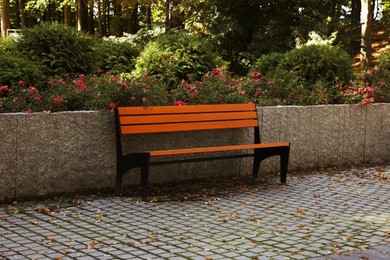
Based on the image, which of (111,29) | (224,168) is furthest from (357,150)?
(111,29)

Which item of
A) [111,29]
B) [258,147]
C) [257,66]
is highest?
[111,29]

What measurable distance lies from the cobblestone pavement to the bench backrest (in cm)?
83

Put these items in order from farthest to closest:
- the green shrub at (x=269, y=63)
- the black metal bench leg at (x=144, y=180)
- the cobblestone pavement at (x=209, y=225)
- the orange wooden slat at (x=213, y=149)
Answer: the green shrub at (x=269, y=63)
the orange wooden slat at (x=213, y=149)
the black metal bench leg at (x=144, y=180)
the cobblestone pavement at (x=209, y=225)

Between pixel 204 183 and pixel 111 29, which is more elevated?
pixel 111 29

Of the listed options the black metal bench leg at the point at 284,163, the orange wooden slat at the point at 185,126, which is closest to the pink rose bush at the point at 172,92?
the orange wooden slat at the point at 185,126

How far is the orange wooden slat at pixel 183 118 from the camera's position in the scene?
299 inches

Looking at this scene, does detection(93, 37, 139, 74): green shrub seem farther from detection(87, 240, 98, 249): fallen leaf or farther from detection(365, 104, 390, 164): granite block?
detection(87, 240, 98, 249): fallen leaf

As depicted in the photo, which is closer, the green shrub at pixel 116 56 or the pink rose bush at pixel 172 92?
the pink rose bush at pixel 172 92

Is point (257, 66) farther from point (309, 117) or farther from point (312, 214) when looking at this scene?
point (312, 214)

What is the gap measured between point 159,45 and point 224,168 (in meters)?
3.93

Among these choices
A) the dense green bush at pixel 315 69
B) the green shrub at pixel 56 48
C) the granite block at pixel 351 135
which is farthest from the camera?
the dense green bush at pixel 315 69

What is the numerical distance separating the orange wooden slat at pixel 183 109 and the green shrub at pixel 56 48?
141 inches

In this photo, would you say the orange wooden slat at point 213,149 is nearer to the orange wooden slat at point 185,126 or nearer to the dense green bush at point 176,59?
the orange wooden slat at point 185,126

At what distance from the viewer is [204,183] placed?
27.7ft
